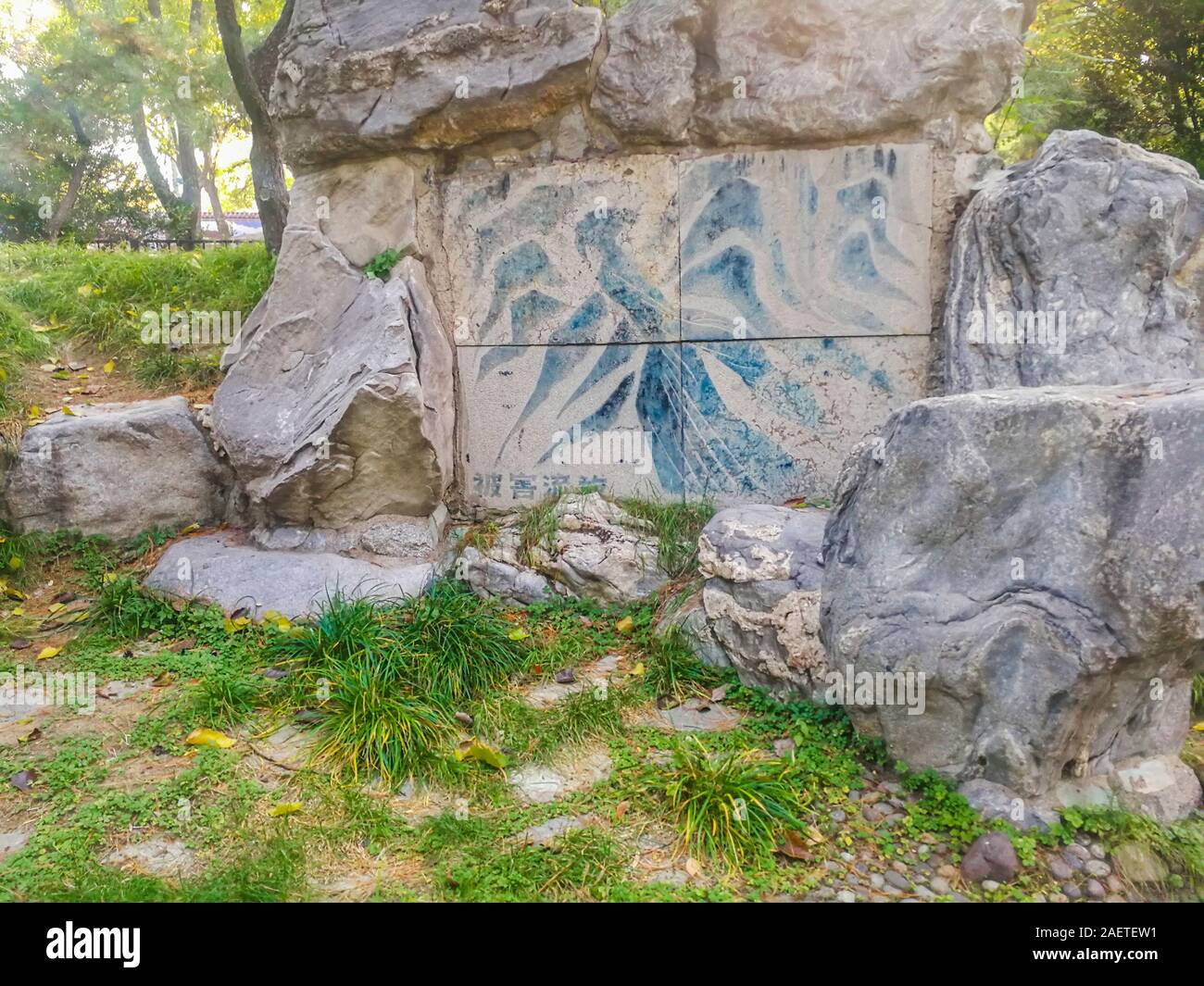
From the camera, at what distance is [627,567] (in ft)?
15.9

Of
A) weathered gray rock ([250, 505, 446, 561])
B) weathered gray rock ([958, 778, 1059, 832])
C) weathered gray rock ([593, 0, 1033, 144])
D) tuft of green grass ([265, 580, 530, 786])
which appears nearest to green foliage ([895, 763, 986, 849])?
weathered gray rock ([958, 778, 1059, 832])

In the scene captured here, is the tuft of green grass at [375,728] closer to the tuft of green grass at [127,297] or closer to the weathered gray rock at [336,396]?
the weathered gray rock at [336,396]

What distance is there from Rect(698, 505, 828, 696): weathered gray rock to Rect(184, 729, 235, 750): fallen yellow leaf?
213 cm

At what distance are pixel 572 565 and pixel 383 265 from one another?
2.12 meters

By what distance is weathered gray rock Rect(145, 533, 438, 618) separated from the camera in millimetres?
4578

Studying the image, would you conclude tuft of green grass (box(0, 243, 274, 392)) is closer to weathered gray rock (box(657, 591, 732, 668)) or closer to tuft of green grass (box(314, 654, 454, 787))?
tuft of green grass (box(314, 654, 454, 787))

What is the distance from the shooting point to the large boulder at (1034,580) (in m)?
2.80

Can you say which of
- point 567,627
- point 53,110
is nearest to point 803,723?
point 567,627

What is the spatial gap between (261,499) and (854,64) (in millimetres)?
4145

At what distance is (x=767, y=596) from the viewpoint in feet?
12.6

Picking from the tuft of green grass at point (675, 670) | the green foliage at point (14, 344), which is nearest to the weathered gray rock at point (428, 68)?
the green foliage at point (14, 344)

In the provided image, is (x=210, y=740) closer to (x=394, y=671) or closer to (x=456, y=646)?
(x=394, y=671)

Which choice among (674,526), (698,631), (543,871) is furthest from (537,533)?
(543,871)

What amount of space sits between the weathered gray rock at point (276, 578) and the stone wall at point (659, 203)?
0.54m
